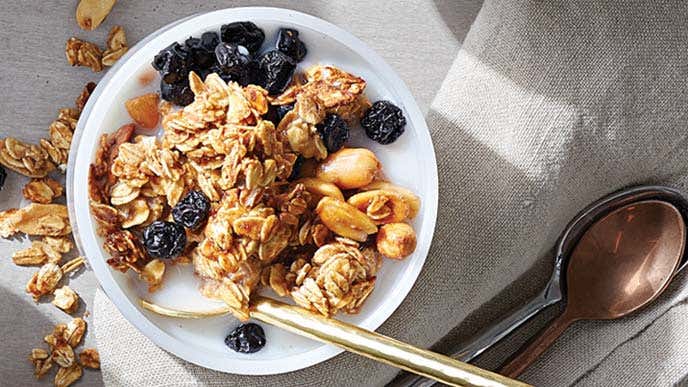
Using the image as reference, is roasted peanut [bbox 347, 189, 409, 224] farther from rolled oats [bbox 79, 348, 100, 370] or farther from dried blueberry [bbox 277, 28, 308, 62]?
rolled oats [bbox 79, 348, 100, 370]

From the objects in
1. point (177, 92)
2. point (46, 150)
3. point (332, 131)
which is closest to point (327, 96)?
point (332, 131)

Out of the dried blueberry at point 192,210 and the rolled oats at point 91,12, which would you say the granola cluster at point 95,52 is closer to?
the rolled oats at point 91,12

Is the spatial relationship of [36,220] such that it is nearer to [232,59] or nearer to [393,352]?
[232,59]

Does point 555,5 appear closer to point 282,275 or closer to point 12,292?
point 282,275

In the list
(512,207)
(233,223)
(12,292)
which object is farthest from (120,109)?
(512,207)

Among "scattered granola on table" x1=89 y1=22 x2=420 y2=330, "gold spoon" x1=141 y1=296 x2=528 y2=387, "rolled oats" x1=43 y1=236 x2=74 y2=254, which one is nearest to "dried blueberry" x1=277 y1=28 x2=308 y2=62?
"scattered granola on table" x1=89 y1=22 x2=420 y2=330

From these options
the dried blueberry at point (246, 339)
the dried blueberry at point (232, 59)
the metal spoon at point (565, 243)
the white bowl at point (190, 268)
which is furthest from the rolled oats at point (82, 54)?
the metal spoon at point (565, 243)

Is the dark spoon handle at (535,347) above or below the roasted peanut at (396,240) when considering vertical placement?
below
